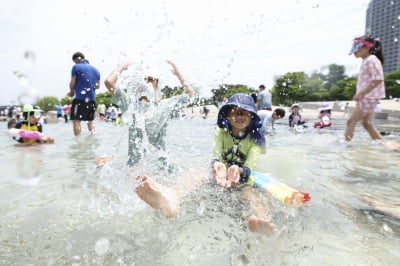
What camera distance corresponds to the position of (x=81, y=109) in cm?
601

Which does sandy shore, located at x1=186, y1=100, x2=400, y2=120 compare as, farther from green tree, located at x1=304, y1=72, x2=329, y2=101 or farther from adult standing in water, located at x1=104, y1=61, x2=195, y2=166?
green tree, located at x1=304, y1=72, x2=329, y2=101

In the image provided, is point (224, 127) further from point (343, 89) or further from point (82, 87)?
point (343, 89)

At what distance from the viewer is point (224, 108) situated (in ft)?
9.21

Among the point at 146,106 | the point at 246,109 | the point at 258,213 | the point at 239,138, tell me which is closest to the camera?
the point at 258,213

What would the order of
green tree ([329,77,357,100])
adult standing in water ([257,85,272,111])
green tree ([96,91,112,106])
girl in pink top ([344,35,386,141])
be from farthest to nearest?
green tree ([329,77,357,100]), adult standing in water ([257,85,272,111]), girl in pink top ([344,35,386,141]), green tree ([96,91,112,106])

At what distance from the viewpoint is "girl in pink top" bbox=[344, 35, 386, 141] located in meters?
4.63

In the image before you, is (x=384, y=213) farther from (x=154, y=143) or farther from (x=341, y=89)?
(x=341, y=89)

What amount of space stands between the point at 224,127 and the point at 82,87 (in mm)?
Result: 3896

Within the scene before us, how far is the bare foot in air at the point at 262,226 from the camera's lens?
5.33 ft

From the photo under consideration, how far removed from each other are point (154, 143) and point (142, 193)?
1429mm

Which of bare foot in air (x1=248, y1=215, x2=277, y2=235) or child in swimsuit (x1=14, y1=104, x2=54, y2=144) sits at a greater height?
child in swimsuit (x1=14, y1=104, x2=54, y2=144)

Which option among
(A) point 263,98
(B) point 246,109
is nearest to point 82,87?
(B) point 246,109

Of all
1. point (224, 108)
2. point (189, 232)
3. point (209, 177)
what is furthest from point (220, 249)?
point (224, 108)

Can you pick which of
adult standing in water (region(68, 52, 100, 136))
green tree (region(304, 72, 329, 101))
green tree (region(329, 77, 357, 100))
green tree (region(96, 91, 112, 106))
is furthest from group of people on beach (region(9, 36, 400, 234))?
green tree (region(304, 72, 329, 101))
